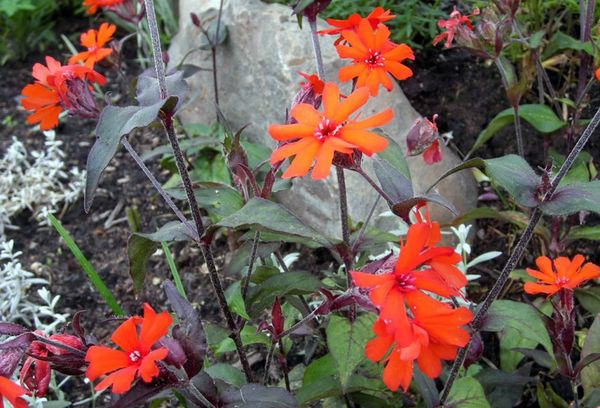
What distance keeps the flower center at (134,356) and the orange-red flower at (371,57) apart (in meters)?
0.69

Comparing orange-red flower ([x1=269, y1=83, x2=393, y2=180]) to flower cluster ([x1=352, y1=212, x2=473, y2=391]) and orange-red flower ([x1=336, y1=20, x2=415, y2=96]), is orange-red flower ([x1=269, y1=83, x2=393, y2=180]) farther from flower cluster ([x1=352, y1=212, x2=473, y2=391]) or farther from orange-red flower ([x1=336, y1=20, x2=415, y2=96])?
orange-red flower ([x1=336, y1=20, x2=415, y2=96])

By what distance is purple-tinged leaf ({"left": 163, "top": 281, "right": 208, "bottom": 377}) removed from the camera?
1169 millimetres

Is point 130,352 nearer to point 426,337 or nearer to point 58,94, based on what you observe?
point 426,337

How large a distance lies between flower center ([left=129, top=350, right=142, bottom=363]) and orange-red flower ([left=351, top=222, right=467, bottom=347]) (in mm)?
329

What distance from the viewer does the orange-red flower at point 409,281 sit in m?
1.00

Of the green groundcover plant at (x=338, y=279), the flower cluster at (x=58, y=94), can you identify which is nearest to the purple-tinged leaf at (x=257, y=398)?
the green groundcover plant at (x=338, y=279)

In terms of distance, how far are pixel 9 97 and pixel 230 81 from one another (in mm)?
1198

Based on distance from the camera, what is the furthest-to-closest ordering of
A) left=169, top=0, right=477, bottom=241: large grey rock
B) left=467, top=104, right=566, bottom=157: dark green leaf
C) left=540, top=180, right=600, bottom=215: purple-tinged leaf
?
left=169, top=0, right=477, bottom=241: large grey rock < left=467, top=104, right=566, bottom=157: dark green leaf < left=540, top=180, right=600, bottom=215: purple-tinged leaf

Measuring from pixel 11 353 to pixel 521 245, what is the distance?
2.89ft

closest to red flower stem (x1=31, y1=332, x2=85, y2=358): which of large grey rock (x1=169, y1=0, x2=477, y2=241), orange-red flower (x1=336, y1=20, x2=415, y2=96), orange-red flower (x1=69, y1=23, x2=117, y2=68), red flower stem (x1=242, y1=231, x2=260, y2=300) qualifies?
red flower stem (x1=242, y1=231, x2=260, y2=300)

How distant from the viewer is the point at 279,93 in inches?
100

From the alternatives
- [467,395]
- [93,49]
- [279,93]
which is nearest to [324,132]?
[467,395]

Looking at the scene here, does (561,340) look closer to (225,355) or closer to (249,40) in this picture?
(225,355)

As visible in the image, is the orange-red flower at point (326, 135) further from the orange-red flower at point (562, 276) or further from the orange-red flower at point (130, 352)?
the orange-red flower at point (562, 276)
